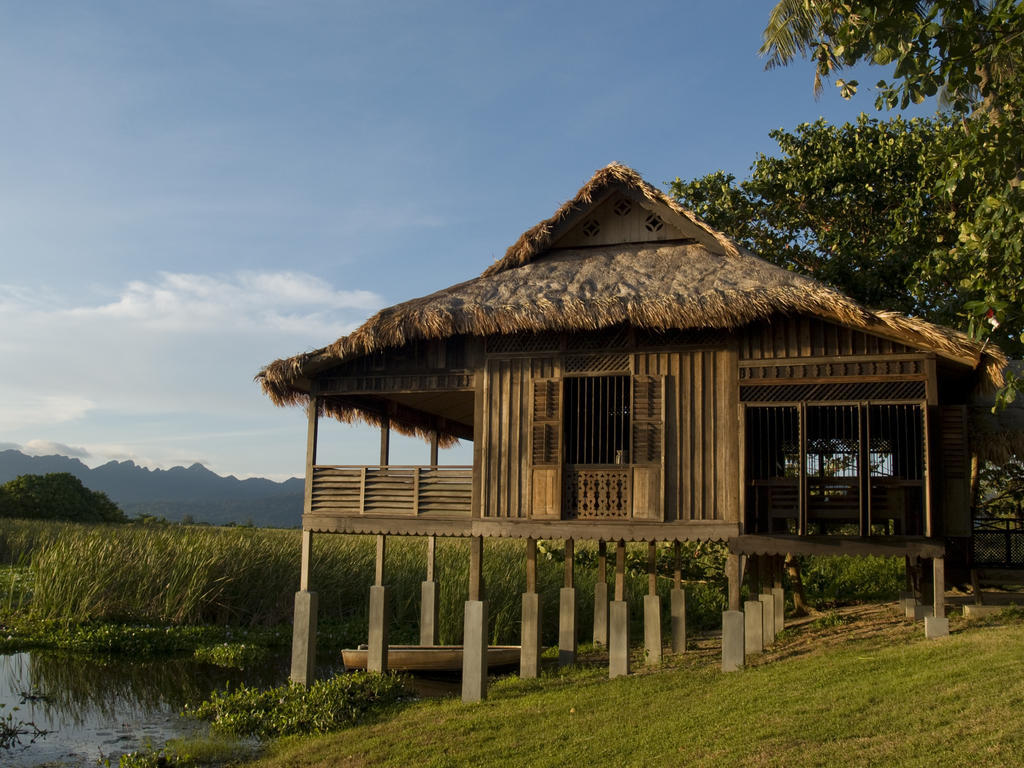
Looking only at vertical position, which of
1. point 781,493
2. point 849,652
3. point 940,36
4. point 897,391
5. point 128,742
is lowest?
point 128,742

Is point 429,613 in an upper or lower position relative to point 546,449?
lower

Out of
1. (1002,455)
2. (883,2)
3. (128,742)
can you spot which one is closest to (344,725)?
(128,742)

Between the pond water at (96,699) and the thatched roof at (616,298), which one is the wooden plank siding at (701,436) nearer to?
the thatched roof at (616,298)

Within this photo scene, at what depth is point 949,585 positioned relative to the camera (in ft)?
48.1

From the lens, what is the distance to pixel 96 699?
12.0m

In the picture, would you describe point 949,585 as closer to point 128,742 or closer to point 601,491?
point 601,491

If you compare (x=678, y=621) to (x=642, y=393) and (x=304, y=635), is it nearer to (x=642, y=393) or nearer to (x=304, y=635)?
(x=642, y=393)

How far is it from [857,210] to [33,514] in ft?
95.3

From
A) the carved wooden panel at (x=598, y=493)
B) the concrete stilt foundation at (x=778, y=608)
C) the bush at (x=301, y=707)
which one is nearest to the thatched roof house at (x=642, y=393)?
the carved wooden panel at (x=598, y=493)

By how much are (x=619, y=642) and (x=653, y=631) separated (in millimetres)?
1248

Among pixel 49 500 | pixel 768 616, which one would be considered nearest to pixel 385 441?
pixel 768 616

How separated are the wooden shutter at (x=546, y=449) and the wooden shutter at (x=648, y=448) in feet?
2.73

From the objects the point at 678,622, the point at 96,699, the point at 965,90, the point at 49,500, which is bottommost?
the point at 96,699

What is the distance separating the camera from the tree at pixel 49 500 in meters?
32.7
